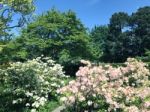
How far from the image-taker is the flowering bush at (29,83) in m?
20.0

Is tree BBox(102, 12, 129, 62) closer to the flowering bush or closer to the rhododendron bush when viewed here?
the flowering bush

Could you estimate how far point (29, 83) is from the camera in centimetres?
2053

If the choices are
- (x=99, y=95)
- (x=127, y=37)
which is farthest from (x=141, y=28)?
(x=99, y=95)

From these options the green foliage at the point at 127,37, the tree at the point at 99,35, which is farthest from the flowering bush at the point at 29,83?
the tree at the point at 99,35

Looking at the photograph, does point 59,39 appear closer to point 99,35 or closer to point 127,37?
point 127,37

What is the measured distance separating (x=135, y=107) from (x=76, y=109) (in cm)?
172

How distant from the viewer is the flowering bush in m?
20.0

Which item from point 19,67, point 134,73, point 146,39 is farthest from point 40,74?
point 146,39

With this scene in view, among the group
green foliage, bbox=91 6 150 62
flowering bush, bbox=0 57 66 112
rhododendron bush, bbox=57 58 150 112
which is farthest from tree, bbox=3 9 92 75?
rhododendron bush, bbox=57 58 150 112

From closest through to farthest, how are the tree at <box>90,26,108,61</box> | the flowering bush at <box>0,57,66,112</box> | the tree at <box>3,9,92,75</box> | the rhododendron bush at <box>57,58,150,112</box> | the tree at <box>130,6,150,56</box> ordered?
→ the rhododendron bush at <box>57,58,150,112</box> < the flowering bush at <box>0,57,66,112</box> < the tree at <box>3,9,92,75</box> < the tree at <box>130,6,150,56</box> < the tree at <box>90,26,108,61</box>

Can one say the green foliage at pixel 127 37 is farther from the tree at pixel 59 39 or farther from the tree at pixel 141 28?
the tree at pixel 59 39

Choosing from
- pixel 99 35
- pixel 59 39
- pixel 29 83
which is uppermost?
pixel 99 35

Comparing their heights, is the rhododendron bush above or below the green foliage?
below

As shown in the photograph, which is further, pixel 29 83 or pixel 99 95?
pixel 29 83
